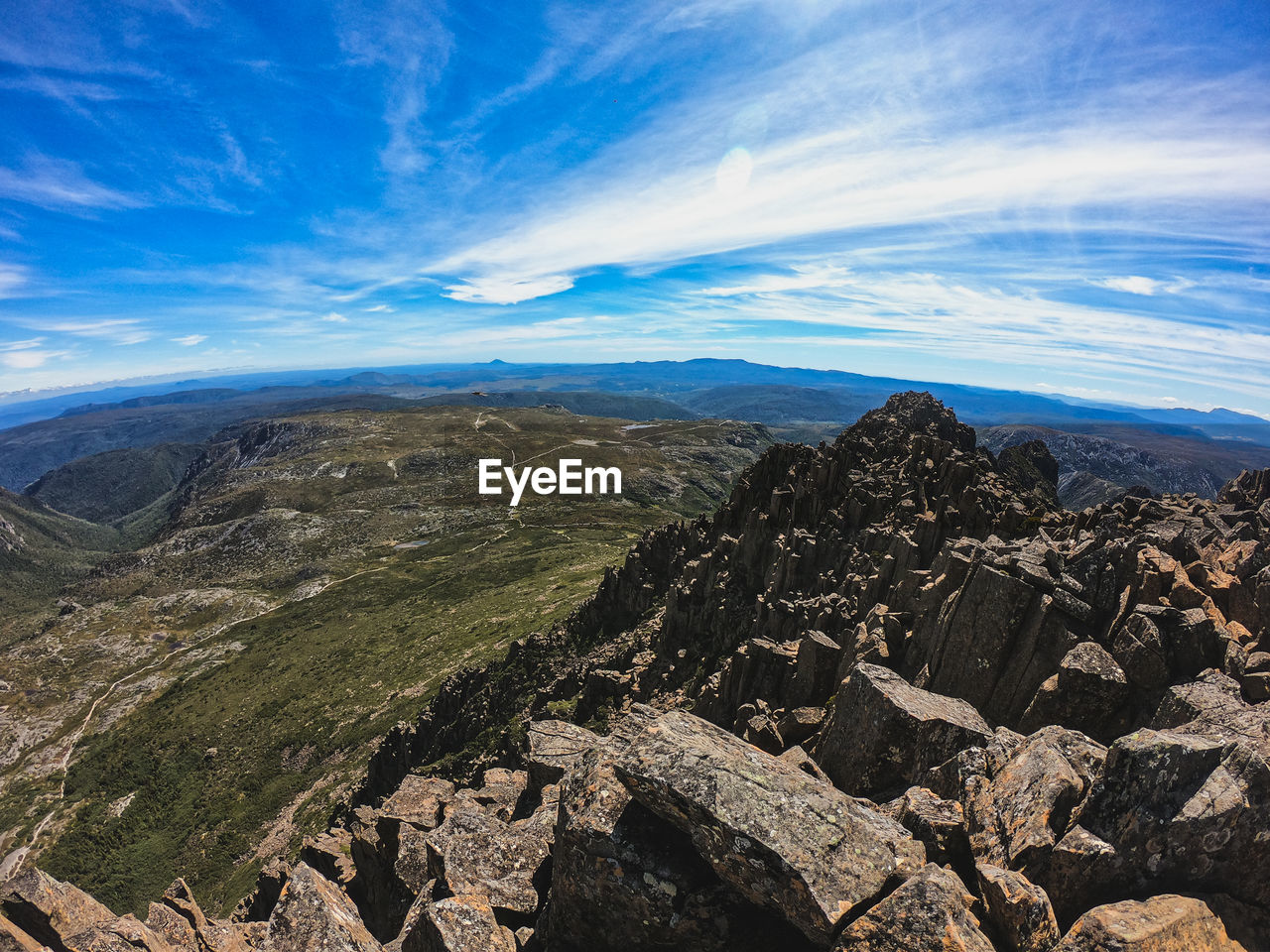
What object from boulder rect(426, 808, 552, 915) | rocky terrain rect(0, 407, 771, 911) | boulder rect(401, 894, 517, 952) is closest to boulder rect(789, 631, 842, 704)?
boulder rect(426, 808, 552, 915)

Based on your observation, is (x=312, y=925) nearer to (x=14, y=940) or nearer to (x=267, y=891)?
(x=14, y=940)

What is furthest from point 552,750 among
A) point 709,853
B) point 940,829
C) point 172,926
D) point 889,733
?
point 940,829

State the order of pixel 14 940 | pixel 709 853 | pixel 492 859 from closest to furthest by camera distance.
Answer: pixel 709 853, pixel 14 940, pixel 492 859

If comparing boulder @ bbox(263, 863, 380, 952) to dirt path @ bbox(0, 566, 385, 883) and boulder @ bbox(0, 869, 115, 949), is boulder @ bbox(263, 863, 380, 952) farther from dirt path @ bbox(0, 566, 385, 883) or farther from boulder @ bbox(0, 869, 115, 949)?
dirt path @ bbox(0, 566, 385, 883)

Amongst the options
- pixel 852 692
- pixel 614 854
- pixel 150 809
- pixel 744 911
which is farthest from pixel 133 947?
pixel 150 809

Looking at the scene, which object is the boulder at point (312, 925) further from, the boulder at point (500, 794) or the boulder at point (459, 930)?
the boulder at point (500, 794)

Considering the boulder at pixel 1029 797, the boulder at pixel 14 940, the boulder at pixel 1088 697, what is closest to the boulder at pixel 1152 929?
the boulder at pixel 1029 797
